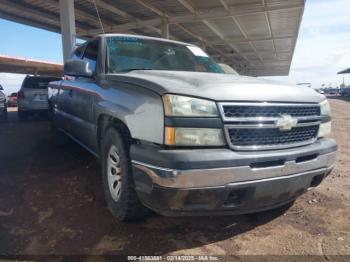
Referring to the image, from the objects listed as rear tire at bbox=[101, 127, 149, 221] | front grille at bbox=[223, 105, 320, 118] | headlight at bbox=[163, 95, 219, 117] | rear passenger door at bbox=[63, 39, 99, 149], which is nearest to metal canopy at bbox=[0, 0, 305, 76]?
rear passenger door at bbox=[63, 39, 99, 149]

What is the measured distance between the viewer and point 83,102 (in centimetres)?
411

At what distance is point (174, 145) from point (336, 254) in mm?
1567

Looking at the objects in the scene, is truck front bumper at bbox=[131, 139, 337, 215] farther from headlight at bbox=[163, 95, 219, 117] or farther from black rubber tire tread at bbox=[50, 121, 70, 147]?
black rubber tire tread at bbox=[50, 121, 70, 147]

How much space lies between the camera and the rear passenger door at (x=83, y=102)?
152 inches

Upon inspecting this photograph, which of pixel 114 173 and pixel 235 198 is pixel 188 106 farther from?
pixel 114 173

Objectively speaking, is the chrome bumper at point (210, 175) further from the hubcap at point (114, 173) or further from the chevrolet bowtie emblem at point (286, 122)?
the hubcap at point (114, 173)

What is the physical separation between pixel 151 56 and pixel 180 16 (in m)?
11.5

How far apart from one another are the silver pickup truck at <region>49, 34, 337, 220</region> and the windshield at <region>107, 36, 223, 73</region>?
549 millimetres

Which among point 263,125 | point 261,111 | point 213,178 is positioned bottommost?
point 213,178

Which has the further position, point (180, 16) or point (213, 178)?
point (180, 16)

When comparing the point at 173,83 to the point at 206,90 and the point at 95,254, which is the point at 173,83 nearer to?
the point at 206,90

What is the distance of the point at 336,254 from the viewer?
2.65 m

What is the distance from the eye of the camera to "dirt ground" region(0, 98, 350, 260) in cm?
275

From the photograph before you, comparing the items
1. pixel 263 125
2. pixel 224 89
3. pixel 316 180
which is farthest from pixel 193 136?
pixel 316 180
